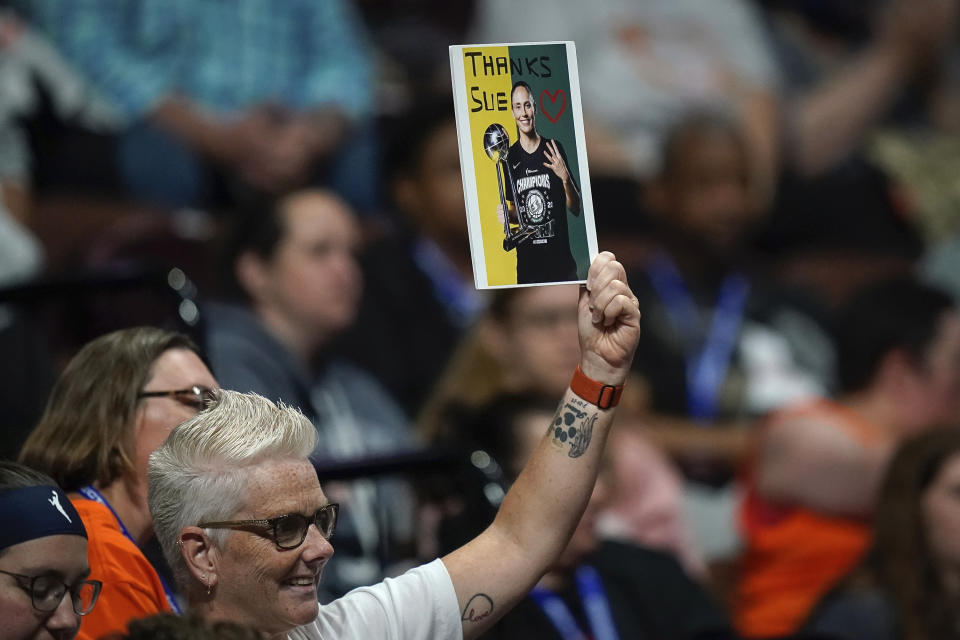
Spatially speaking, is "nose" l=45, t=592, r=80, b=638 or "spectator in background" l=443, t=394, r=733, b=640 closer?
"nose" l=45, t=592, r=80, b=638

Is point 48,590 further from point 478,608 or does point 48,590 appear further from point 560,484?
point 560,484

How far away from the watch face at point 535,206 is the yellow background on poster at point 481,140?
1.2 inches

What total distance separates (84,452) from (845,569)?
2.39 meters

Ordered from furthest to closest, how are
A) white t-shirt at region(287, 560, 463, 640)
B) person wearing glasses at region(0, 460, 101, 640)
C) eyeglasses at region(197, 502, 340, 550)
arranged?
white t-shirt at region(287, 560, 463, 640) → eyeglasses at region(197, 502, 340, 550) → person wearing glasses at region(0, 460, 101, 640)

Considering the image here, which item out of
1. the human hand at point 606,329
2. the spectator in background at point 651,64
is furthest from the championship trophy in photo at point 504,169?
the spectator in background at point 651,64

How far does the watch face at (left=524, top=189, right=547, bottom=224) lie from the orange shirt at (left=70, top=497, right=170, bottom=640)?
70cm

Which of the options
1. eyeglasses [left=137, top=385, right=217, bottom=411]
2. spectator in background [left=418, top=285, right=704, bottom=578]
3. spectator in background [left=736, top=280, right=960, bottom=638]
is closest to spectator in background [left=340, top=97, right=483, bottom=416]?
spectator in background [left=418, top=285, right=704, bottom=578]

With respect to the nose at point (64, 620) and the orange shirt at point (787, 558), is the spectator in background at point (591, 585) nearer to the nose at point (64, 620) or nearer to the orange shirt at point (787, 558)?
the orange shirt at point (787, 558)

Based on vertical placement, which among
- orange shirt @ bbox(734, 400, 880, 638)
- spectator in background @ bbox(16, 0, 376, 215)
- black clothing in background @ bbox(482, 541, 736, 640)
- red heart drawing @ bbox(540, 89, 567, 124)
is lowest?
orange shirt @ bbox(734, 400, 880, 638)

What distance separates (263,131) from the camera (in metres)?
4.89

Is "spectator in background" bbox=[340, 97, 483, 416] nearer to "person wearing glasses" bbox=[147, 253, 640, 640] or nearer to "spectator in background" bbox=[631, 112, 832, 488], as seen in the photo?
"spectator in background" bbox=[631, 112, 832, 488]

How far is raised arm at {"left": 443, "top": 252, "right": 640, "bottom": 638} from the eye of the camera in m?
1.92

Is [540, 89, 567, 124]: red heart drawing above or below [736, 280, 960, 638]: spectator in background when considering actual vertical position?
above

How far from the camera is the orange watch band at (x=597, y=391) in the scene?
195 cm
